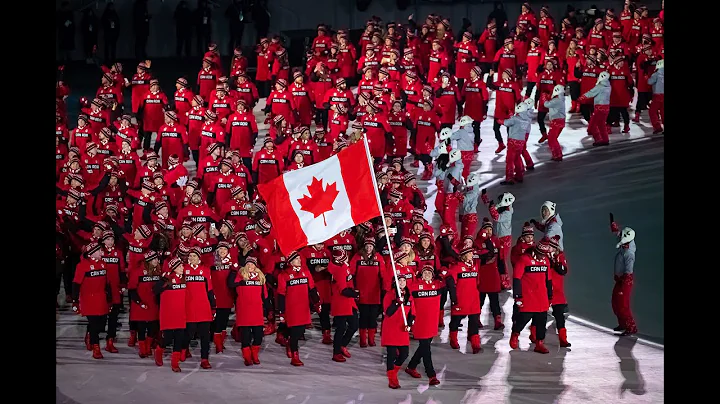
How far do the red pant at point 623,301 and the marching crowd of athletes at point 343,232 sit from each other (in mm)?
27

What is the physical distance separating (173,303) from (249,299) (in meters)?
0.87

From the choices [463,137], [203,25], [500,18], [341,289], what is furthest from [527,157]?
[203,25]

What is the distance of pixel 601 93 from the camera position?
21375 mm

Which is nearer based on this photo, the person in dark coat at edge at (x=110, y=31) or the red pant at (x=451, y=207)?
the red pant at (x=451, y=207)

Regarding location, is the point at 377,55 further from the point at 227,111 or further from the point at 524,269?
the point at 524,269

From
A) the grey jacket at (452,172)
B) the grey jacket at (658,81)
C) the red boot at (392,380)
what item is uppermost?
the grey jacket at (658,81)

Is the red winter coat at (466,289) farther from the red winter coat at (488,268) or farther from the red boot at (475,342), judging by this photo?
the red winter coat at (488,268)

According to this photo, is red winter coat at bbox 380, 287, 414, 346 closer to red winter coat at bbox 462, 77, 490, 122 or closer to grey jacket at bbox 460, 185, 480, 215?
grey jacket at bbox 460, 185, 480, 215

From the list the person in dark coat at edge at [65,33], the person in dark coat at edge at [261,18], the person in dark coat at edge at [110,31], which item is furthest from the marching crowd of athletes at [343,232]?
the person in dark coat at edge at [65,33]

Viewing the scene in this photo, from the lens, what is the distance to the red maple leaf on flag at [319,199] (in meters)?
15.1

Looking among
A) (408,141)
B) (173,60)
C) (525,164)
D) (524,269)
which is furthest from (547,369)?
(173,60)

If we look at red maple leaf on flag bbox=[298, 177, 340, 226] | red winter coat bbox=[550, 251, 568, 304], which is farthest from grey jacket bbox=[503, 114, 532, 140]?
red maple leaf on flag bbox=[298, 177, 340, 226]

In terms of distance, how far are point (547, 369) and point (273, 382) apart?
3.18 m

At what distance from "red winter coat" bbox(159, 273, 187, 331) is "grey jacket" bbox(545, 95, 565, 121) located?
783 centimetres
